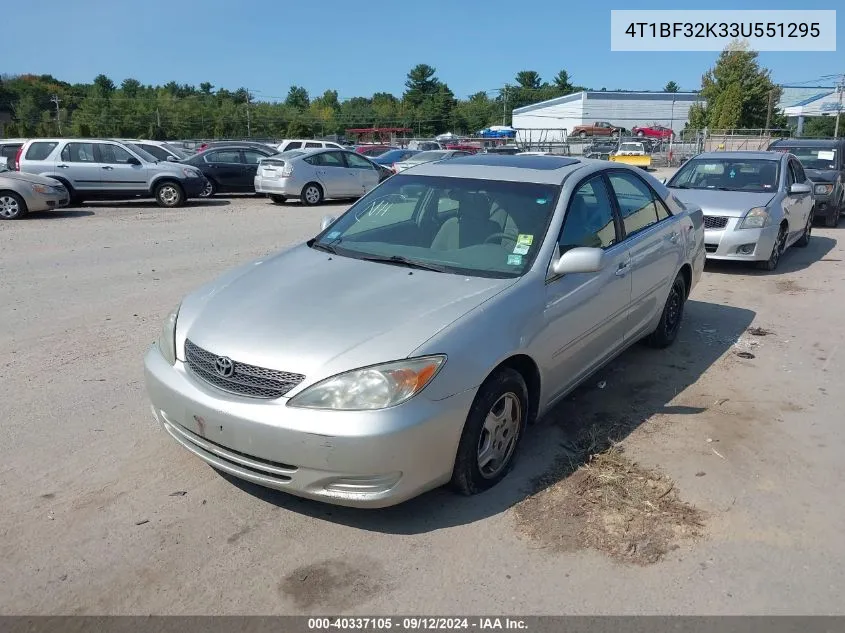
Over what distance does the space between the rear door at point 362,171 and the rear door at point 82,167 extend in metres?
5.95

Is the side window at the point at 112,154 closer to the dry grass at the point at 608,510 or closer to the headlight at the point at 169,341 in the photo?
the headlight at the point at 169,341

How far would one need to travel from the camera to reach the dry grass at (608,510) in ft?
10.6

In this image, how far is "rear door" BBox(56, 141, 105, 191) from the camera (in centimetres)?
1557

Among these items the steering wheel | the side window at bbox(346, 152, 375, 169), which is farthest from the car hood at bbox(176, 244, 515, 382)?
the side window at bbox(346, 152, 375, 169)

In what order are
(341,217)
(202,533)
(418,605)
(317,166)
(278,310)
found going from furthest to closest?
1. (317,166)
2. (341,217)
3. (278,310)
4. (202,533)
5. (418,605)

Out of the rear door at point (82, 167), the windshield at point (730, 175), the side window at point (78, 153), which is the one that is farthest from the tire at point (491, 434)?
the side window at point (78, 153)

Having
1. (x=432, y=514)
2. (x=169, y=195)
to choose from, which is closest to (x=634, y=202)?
(x=432, y=514)

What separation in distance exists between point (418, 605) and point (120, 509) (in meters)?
1.62

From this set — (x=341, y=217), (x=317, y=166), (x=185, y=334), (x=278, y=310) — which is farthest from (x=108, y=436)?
(x=317, y=166)

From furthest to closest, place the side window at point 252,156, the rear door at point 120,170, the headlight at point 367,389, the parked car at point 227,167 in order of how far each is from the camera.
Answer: the side window at point 252,156 < the parked car at point 227,167 < the rear door at point 120,170 < the headlight at point 367,389

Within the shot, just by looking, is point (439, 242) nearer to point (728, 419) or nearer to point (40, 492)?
point (728, 419)

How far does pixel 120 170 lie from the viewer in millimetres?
15859

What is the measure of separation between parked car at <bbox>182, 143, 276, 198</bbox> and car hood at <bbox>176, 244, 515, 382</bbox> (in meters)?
15.4

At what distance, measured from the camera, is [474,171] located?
4.80 metres
